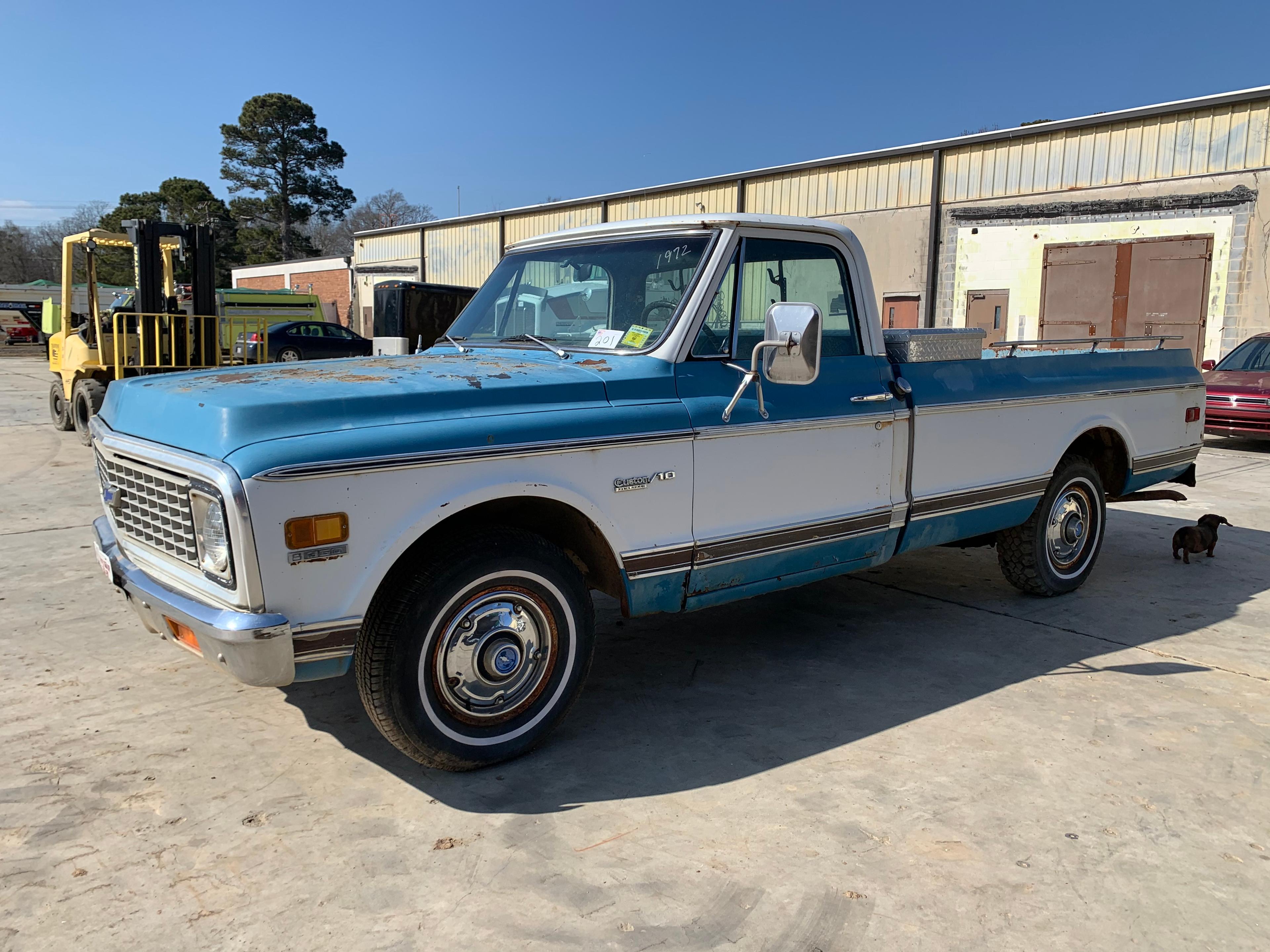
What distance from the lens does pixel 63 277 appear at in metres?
14.2

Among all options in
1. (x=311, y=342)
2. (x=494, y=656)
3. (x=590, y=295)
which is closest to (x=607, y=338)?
(x=590, y=295)

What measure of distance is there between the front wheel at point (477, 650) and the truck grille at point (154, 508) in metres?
0.65

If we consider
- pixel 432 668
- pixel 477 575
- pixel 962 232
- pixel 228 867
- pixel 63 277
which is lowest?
pixel 228 867

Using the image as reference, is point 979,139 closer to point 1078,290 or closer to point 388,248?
point 1078,290

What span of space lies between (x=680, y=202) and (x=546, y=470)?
67.7 ft

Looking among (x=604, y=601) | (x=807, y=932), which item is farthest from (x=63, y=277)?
(x=807, y=932)

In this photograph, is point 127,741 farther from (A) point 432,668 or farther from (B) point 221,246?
(B) point 221,246

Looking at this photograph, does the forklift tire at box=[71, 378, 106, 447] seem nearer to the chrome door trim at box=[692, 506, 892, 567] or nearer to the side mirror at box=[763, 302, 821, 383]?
the chrome door trim at box=[692, 506, 892, 567]

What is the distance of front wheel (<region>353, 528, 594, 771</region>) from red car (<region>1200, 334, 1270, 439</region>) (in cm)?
1086

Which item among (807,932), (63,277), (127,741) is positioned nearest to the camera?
(807,932)

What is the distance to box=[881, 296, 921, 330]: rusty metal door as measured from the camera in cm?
1950

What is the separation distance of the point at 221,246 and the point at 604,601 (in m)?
60.1

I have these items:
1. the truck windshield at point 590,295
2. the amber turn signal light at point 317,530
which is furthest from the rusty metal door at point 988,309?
the amber turn signal light at point 317,530

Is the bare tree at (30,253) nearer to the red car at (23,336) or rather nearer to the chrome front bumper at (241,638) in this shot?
the red car at (23,336)
